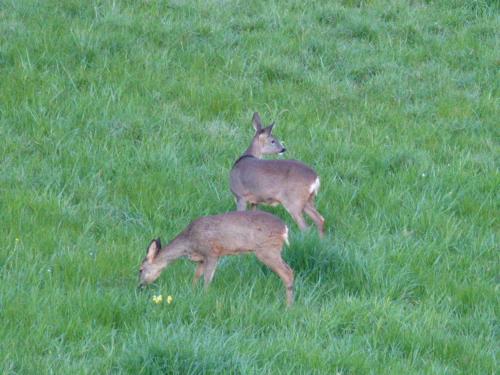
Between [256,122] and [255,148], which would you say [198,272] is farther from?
[256,122]

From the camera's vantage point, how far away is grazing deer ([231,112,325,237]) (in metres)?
8.62

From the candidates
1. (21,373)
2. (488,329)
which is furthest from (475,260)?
(21,373)

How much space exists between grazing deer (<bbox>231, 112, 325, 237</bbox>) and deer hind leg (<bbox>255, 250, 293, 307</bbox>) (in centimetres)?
113

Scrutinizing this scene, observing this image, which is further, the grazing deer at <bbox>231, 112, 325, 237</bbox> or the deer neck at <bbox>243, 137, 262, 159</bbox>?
the deer neck at <bbox>243, 137, 262, 159</bbox>

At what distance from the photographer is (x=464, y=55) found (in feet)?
40.7

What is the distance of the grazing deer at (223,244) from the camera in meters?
7.31

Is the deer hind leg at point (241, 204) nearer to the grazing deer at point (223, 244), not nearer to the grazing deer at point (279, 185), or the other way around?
the grazing deer at point (279, 185)

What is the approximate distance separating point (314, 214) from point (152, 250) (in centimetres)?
181

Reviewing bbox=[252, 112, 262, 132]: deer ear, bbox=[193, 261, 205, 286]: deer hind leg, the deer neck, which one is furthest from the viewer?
bbox=[252, 112, 262, 132]: deer ear

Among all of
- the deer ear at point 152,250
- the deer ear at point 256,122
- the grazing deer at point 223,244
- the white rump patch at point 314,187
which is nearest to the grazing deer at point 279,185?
the white rump patch at point 314,187

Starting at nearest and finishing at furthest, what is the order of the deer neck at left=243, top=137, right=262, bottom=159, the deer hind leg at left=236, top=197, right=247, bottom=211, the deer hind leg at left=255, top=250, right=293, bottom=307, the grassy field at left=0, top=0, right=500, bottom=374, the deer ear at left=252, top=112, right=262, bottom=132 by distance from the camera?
1. the grassy field at left=0, top=0, right=500, bottom=374
2. the deer hind leg at left=255, top=250, right=293, bottom=307
3. the deer hind leg at left=236, top=197, right=247, bottom=211
4. the deer neck at left=243, top=137, right=262, bottom=159
5. the deer ear at left=252, top=112, right=262, bottom=132

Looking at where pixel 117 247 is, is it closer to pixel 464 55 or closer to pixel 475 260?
pixel 475 260

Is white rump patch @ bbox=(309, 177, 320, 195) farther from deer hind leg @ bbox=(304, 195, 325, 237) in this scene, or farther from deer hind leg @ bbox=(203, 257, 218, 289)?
deer hind leg @ bbox=(203, 257, 218, 289)

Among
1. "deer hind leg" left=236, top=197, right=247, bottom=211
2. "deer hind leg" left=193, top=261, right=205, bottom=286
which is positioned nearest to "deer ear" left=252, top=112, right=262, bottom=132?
"deer hind leg" left=236, top=197, right=247, bottom=211
